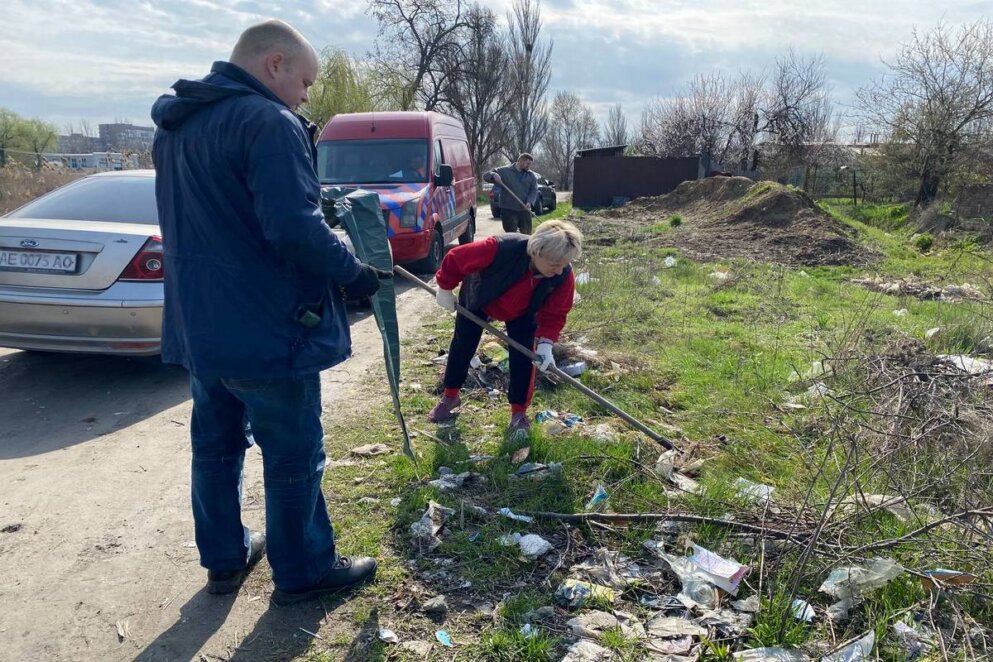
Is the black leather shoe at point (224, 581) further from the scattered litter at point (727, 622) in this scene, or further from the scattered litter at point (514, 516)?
the scattered litter at point (727, 622)

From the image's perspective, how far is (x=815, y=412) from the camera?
175 inches

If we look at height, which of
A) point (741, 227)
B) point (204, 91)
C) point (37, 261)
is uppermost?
point (204, 91)

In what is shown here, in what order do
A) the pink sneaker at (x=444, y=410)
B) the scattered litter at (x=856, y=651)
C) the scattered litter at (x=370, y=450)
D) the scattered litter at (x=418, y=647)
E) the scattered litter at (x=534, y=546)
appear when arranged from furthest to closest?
the pink sneaker at (x=444, y=410) < the scattered litter at (x=370, y=450) < the scattered litter at (x=534, y=546) < the scattered litter at (x=418, y=647) < the scattered litter at (x=856, y=651)

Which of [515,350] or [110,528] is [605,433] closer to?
[515,350]

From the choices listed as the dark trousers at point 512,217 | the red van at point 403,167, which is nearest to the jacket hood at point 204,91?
the red van at point 403,167

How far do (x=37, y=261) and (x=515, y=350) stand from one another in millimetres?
3387

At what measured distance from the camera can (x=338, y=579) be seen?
8.80 ft

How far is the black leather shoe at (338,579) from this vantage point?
262 centimetres

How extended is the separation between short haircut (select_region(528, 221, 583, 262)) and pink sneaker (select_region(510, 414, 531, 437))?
3.49 ft

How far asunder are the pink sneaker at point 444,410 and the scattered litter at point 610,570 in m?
1.74

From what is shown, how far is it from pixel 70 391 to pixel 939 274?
1152 centimetres

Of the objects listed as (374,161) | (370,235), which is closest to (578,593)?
(370,235)

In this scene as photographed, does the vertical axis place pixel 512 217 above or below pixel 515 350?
above

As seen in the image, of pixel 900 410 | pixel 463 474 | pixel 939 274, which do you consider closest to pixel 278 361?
pixel 463 474
